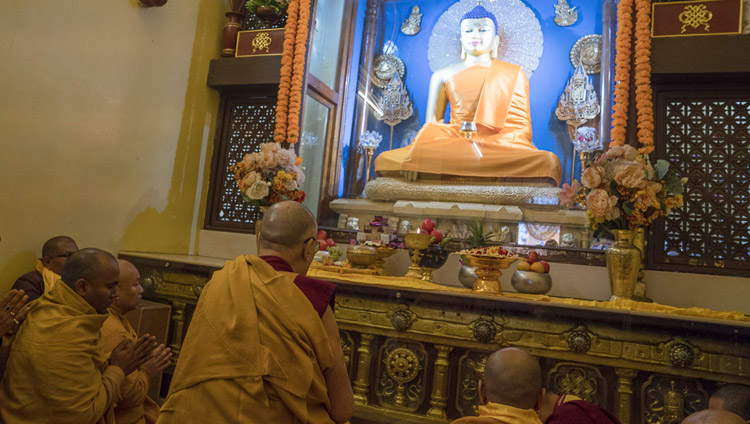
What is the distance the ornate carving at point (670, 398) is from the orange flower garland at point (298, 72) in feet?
11.4

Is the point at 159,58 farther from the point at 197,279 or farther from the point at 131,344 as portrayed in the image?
the point at 131,344

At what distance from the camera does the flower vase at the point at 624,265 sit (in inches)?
141

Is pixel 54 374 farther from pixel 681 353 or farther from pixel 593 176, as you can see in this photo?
pixel 593 176

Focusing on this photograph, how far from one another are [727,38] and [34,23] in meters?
5.10

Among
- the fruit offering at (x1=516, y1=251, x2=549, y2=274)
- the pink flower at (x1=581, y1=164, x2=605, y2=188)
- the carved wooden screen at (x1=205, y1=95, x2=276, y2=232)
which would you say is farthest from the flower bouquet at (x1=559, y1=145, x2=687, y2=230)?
the carved wooden screen at (x1=205, y1=95, x2=276, y2=232)

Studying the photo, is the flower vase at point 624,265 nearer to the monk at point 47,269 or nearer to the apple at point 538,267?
the apple at point 538,267

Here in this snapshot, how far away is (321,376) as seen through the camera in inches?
69.8

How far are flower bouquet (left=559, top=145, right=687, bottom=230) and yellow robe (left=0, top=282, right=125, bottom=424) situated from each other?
303 cm

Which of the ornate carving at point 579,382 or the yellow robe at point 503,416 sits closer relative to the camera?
the yellow robe at point 503,416

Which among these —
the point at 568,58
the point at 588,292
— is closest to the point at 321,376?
the point at 588,292

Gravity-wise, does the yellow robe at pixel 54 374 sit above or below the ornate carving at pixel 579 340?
below

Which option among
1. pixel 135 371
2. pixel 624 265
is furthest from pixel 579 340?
pixel 135 371

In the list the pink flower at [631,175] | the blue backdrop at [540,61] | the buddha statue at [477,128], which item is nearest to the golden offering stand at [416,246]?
the buddha statue at [477,128]

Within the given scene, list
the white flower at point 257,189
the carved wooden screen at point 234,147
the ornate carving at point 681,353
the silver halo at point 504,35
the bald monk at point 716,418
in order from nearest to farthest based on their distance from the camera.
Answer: the bald monk at point 716,418 < the ornate carving at point 681,353 < the white flower at point 257,189 < the carved wooden screen at point 234,147 < the silver halo at point 504,35
